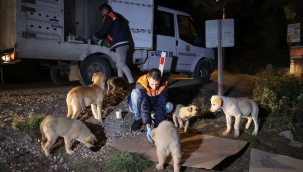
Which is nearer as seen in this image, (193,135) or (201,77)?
(193,135)

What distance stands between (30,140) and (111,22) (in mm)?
3604

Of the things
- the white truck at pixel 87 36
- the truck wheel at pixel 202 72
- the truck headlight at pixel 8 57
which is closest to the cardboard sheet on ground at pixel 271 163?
the white truck at pixel 87 36

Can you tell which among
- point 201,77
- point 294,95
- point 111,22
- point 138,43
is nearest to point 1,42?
point 111,22

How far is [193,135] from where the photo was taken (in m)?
5.49

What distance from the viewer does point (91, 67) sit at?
8.05m

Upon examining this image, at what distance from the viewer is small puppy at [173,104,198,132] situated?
549 cm

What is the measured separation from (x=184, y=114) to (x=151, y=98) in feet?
2.98

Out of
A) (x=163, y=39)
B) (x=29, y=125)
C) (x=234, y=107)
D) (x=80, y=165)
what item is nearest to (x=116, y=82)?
(x=163, y=39)

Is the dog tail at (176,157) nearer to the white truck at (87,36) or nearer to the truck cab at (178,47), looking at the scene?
the white truck at (87,36)

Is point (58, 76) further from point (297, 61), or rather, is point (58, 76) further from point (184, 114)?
point (297, 61)

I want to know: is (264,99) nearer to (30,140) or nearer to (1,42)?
(30,140)

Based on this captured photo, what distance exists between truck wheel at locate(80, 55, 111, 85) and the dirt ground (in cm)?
92

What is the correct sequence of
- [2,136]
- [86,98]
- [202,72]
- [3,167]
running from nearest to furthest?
[3,167] < [2,136] < [86,98] < [202,72]

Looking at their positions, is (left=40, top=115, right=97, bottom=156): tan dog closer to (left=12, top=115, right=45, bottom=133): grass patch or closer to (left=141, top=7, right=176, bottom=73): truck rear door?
(left=12, top=115, right=45, bottom=133): grass patch
